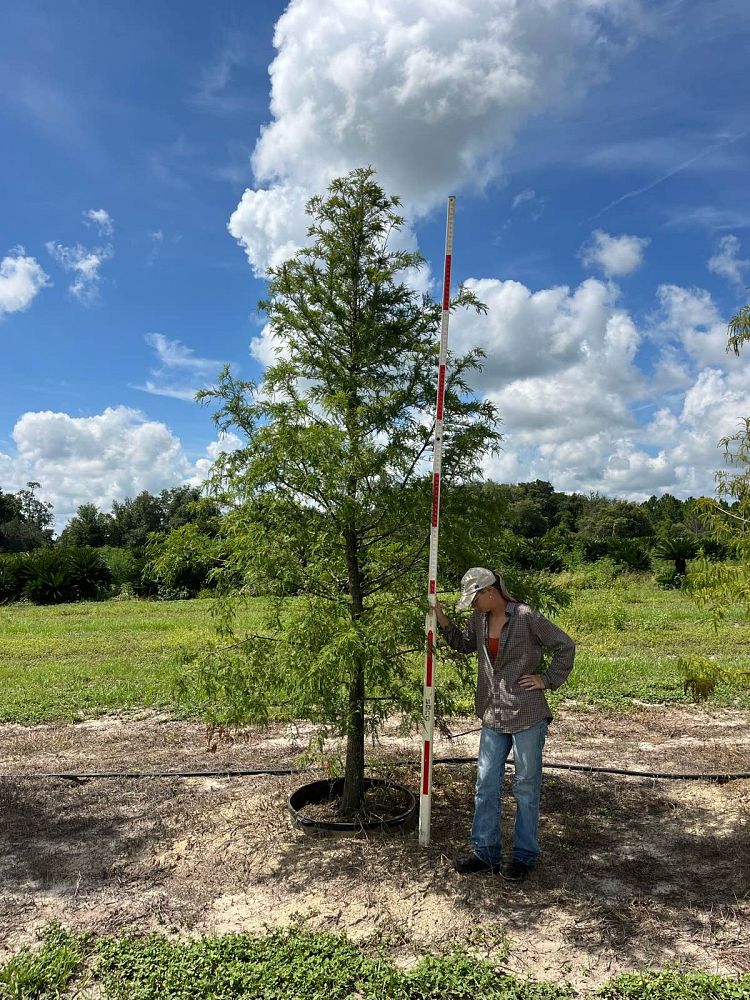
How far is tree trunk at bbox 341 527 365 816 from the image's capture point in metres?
5.02

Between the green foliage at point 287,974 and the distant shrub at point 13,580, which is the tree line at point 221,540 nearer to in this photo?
the distant shrub at point 13,580

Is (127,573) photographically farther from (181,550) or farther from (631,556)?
(181,550)

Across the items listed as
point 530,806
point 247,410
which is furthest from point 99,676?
point 530,806

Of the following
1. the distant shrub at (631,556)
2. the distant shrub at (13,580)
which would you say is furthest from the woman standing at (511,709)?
the distant shrub at (13,580)

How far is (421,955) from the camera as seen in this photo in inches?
141

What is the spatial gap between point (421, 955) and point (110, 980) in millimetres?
1452

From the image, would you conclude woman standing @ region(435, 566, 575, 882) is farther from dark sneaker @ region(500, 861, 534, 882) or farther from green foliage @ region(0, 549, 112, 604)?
green foliage @ region(0, 549, 112, 604)

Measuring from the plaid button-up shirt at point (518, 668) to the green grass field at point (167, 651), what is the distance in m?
2.05

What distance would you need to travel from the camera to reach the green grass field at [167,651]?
29.6 feet

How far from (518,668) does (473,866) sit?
1.22 m

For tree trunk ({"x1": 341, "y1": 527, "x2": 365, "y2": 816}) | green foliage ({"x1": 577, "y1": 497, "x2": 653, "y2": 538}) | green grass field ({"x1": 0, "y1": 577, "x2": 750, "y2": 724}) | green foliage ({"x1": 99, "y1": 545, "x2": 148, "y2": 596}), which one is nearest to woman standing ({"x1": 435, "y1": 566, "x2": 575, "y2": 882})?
tree trunk ({"x1": 341, "y1": 527, "x2": 365, "y2": 816})

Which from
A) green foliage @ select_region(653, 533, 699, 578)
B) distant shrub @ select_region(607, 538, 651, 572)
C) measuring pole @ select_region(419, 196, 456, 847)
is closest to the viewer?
measuring pole @ select_region(419, 196, 456, 847)

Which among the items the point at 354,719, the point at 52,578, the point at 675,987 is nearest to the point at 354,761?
the point at 354,719

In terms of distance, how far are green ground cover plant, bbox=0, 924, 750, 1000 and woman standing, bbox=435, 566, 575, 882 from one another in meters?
0.94
